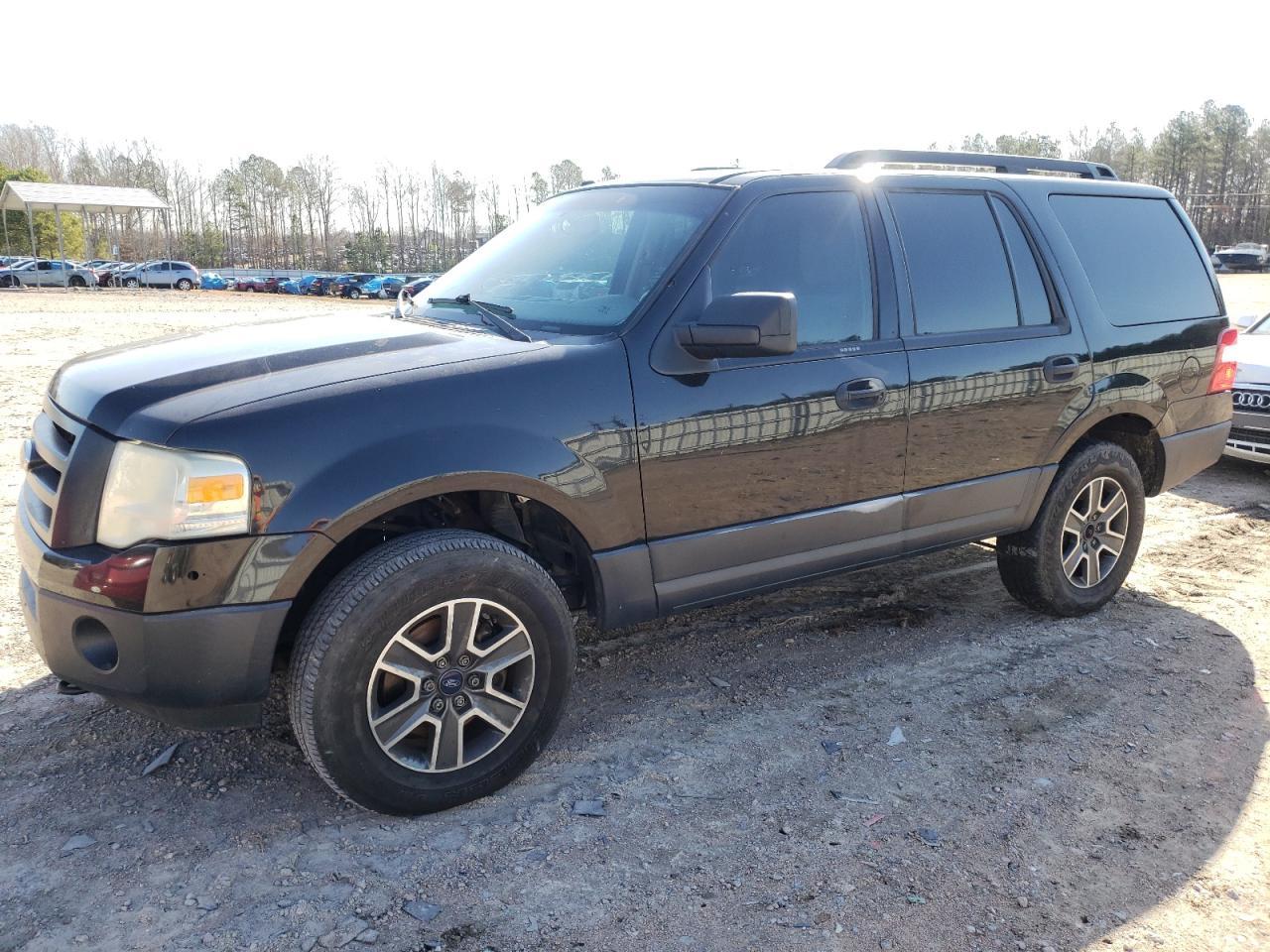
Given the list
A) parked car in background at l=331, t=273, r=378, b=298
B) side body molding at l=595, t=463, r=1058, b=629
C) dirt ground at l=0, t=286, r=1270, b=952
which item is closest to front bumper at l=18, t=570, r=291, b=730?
dirt ground at l=0, t=286, r=1270, b=952

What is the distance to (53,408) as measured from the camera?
131 inches

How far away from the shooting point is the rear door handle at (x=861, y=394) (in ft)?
12.8

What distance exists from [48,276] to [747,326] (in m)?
52.5

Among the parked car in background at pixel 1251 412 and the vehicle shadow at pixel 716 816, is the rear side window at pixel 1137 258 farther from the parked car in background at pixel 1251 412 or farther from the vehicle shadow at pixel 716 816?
the parked car in background at pixel 1251 412

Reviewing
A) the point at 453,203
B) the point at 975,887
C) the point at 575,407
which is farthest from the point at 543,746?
the point at 453,203

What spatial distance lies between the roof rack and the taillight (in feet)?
3.46

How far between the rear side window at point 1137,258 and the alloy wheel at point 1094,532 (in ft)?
2.78

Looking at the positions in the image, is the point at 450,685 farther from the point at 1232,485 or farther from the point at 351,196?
the point at 351,196

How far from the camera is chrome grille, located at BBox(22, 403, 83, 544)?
3.01m

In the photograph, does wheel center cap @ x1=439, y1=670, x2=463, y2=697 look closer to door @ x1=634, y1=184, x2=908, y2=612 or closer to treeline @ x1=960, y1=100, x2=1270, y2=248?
door @ x1=634, y1=184, x2=908, y2=612

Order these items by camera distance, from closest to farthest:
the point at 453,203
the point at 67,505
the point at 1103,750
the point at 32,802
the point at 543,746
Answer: the point at 67,505, the point at 32,802, the point at 543,746, the point at 1103,750, the point at 453,203

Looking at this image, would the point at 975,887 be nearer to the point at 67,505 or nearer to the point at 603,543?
the point at 603,543

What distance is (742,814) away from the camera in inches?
129

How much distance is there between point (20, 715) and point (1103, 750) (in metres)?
3.99
